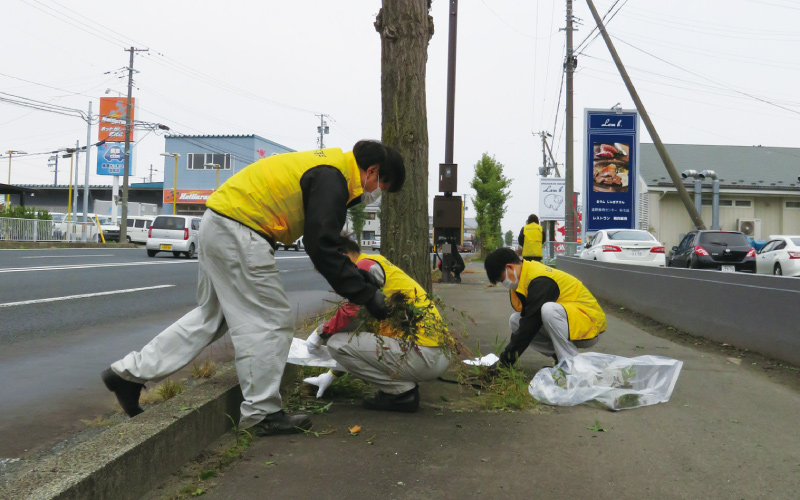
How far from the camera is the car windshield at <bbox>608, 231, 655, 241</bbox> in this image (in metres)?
17.9

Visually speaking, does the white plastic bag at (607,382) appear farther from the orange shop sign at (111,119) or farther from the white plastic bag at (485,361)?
the orange shop sign at (111,119)

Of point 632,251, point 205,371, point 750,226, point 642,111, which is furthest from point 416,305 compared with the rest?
point 750,226

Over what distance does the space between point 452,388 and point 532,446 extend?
1421 millimetres

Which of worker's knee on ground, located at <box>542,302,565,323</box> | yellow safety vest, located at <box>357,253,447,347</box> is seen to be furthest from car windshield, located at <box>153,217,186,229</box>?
yellow safety vest, located at <box>357,253,447,347</box>

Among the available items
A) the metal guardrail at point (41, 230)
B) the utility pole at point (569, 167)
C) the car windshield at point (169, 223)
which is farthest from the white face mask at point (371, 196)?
the metal guardrail at point (41, 230)

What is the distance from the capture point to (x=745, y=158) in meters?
34.6

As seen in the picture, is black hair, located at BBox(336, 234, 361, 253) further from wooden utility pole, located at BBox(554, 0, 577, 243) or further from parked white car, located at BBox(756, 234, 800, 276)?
wooden utility pole, located at BBox(554, 0, 577, 243)

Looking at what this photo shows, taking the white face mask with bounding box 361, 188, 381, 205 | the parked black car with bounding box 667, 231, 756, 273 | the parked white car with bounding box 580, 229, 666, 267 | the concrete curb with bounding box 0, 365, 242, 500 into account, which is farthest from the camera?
the parked white car with bounding box 580, 229, 666, 267

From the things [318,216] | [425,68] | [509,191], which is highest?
[509,191]

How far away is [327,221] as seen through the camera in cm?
316

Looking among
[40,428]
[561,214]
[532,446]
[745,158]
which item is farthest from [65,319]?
[745,158]

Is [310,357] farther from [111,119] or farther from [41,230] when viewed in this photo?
[111,119]

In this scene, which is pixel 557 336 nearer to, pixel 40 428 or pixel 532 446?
pixel 532 446

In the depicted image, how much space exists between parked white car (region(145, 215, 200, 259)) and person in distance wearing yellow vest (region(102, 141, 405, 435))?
21.0 metres
